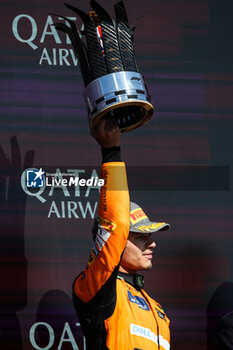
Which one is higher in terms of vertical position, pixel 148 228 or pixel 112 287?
pixel 148 228

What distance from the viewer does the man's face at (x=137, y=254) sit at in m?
1.53

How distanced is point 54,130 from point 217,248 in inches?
38.1

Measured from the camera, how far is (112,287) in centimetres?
123

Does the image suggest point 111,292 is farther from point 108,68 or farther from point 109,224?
point 108,68

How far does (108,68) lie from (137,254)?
0.69 m

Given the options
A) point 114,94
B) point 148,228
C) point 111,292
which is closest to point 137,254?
point 148,228

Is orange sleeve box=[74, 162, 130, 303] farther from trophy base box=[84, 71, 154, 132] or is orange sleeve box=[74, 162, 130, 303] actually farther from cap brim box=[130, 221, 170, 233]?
cap brim box=[130, 221, 170, 233]

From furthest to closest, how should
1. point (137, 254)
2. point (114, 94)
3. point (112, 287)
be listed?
point (137, 254) → point (112, 287) → point (114, 94)

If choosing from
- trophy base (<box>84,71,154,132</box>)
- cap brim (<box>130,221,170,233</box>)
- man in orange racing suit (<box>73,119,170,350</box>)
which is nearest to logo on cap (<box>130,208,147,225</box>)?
cap brim (<box>130,221,170,233</box>)

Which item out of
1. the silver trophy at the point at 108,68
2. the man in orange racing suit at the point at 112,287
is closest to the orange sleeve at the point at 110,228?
the man in orange racing suit at the point at 112,287

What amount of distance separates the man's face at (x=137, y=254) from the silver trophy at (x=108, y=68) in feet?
1.65

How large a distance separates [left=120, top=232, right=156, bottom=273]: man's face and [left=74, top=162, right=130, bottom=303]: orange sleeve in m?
0.33

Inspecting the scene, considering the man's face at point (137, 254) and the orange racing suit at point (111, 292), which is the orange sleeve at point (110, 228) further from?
the man's face at point (137, 254)

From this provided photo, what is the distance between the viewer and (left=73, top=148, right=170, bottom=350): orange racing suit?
3.88 feet
